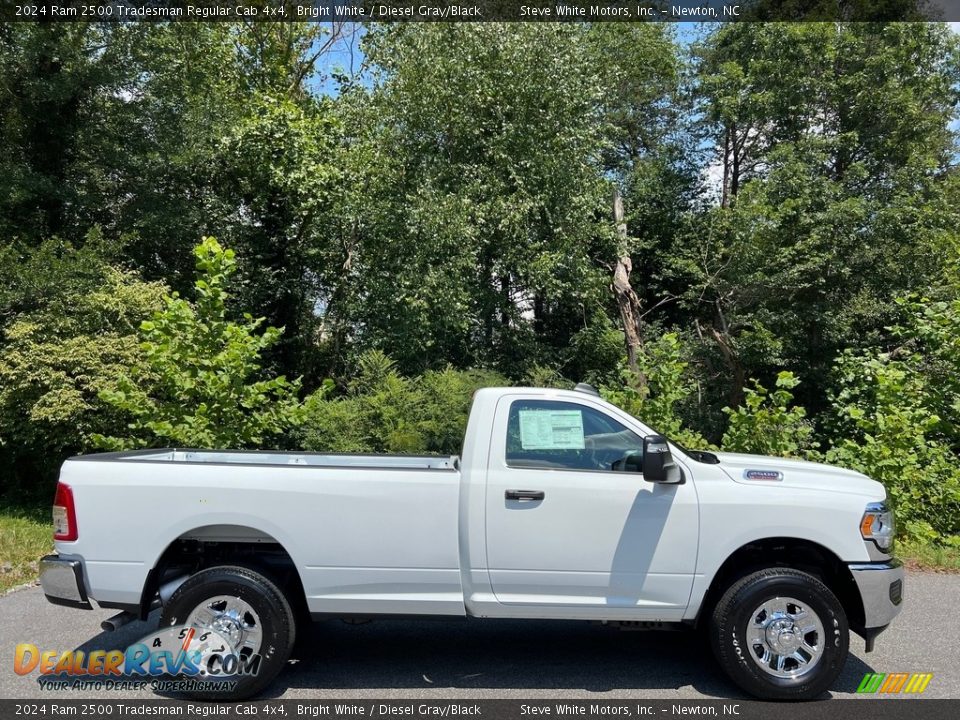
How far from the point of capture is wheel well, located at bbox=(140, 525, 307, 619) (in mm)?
5250

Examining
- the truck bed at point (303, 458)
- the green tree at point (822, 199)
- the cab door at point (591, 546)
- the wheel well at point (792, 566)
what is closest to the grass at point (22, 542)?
the truck bed at point (303, 458)

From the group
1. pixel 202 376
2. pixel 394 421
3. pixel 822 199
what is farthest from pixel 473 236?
pixel 822 199

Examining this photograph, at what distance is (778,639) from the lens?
5.08 metres

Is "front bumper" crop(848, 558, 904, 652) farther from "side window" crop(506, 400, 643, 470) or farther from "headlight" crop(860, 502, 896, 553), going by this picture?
"side window" crop(506, 400, 643, 470)

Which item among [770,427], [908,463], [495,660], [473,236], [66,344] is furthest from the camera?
[473,236]

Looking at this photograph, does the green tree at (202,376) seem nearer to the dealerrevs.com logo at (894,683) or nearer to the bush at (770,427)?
the bush at (770,427)

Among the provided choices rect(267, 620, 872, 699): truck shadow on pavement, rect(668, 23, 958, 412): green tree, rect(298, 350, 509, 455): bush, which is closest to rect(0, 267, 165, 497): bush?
rect(298, 350, 509, 455): bush

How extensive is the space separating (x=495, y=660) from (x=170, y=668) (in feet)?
6.97

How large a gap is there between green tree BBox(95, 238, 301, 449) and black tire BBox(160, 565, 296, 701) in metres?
4.98

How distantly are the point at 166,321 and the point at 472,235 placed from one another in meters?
7.05

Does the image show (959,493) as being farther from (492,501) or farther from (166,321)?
(166,321)

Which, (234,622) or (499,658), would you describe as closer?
(234,622)

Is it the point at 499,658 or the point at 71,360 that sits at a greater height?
the point at 71,360

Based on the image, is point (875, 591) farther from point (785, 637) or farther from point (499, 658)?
point (499, 658)
